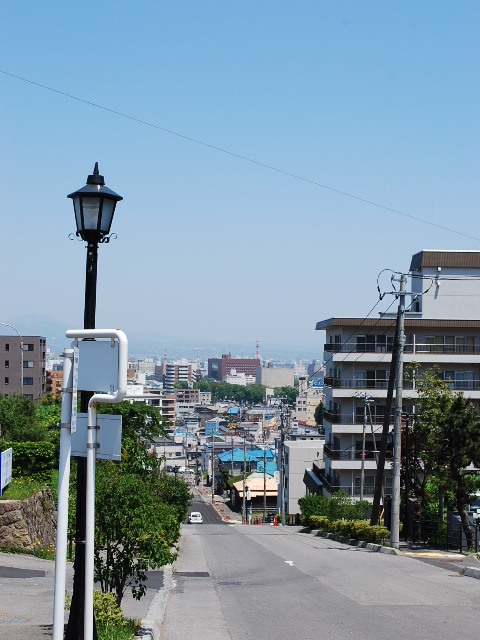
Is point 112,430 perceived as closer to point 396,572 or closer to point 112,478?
point 112,478

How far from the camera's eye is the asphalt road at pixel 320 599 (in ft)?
39.1

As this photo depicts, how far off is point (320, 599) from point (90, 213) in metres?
10.2

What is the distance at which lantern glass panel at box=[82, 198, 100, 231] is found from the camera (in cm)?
785

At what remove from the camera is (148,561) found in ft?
35.6

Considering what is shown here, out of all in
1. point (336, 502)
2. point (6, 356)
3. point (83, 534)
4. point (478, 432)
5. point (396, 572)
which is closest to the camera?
point (83, 534)

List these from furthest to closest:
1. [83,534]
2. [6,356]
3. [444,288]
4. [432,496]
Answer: [6,356], [444,288], [432,496], [83,534]

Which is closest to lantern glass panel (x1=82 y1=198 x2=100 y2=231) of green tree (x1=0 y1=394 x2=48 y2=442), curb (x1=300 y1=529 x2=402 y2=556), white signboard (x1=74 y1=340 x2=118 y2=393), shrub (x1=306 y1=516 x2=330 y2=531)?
white signboard (x1=74 y1=340 x2=118 y2=393)

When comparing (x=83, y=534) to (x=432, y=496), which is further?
(x=432, y=496)

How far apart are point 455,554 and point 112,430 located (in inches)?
787

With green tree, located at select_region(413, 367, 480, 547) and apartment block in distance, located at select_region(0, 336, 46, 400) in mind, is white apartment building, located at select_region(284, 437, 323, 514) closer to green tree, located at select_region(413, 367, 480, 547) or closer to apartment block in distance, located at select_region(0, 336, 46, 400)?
apartment block in distance, located at select_region(0, 336, 46, 400)

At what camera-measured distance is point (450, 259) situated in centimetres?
5709

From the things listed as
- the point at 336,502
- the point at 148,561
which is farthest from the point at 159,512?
the point at 336,502

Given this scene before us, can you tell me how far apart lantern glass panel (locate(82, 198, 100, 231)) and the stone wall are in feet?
46.7

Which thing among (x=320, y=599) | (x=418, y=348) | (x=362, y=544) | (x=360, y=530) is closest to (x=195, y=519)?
(x=418, y=348)
